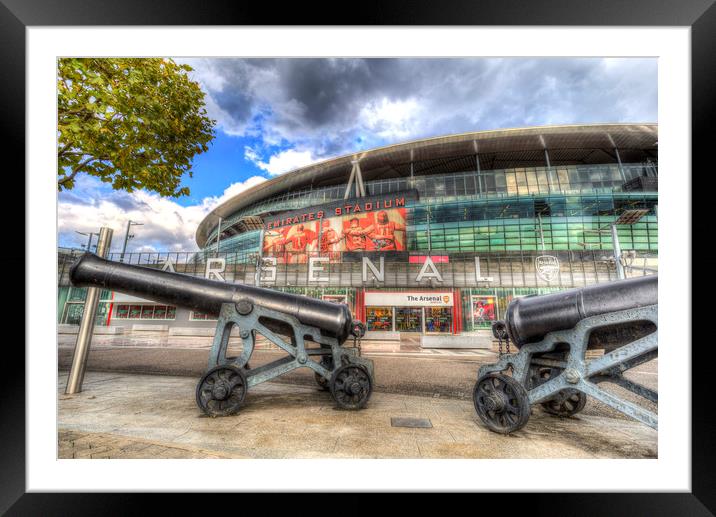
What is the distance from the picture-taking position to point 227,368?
12.3ft

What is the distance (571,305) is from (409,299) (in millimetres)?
16072

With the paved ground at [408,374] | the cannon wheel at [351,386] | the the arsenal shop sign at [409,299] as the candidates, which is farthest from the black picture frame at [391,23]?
the the arsenal shop sign at [409,299]

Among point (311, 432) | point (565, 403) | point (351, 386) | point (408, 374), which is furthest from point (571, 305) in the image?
point (408, 374)

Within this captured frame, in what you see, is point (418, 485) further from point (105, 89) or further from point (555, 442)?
point (105, 89)

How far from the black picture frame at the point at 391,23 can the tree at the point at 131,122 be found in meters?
1.77

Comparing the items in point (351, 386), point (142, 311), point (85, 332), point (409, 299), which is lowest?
point (142, 311)

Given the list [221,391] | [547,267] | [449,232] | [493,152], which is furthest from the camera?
[493,152]

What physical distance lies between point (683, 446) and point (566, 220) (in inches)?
1017

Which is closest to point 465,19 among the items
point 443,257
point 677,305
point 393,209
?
point 677,305

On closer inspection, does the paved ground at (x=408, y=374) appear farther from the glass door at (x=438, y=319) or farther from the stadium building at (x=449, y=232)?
the glass door at (x=438, y=319)

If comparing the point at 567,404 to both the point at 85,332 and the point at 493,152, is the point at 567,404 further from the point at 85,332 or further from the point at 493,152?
the point at 493,152

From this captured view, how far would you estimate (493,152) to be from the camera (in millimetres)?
28812

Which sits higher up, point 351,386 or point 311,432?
point 351,386

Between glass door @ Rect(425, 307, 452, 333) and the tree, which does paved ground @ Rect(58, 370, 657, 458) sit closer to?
Answer: the tree
